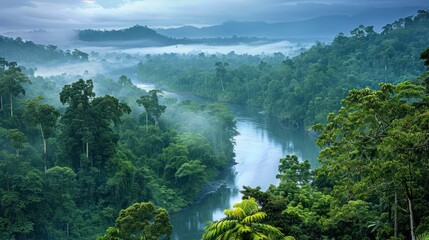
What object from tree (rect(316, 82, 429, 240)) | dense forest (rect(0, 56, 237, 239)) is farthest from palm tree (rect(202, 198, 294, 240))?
dense forest (rect(0, 56, 237, 239))

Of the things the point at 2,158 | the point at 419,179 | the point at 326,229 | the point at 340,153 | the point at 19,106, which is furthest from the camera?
the point at 19,106

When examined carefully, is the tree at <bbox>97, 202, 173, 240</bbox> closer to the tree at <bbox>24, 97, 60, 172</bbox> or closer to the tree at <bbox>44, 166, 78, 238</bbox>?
the tree at <bbox>44, 166, 78, 238</bbox>

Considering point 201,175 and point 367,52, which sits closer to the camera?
point 201,175

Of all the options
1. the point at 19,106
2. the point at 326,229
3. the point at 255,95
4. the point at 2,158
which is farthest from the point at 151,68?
the point at 326,229

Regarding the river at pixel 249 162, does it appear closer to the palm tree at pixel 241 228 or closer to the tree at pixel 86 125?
the tree at pixel 86 125

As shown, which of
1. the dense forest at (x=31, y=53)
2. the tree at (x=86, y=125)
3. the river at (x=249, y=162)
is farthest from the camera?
the dense forest at (x=31, y=53)

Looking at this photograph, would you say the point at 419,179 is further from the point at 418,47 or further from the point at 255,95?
the point at 418,47

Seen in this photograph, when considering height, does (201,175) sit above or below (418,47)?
below

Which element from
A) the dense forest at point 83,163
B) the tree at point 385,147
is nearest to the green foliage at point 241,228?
the tree at point 385,147
